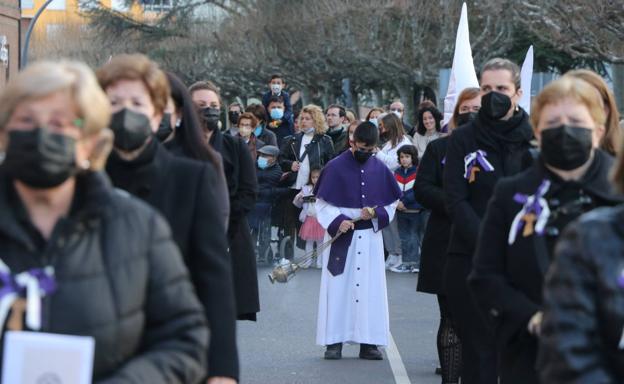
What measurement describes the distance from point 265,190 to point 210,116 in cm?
1032

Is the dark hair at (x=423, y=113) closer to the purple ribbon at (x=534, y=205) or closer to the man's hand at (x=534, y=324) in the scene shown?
the purple ribbon at (x=534, y=205)

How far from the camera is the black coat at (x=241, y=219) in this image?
908cm

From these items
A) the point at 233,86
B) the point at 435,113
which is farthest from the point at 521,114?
the point at 233,86

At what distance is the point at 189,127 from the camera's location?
6.20 meters

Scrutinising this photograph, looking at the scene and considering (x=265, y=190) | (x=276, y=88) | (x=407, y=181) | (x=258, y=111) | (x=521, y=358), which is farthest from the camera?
(x=276, y=88)

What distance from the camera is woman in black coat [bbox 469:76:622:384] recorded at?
18.2ft

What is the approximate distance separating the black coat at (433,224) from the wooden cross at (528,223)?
4008 millimetres

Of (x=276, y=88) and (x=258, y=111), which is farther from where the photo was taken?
(x=276, y=88)

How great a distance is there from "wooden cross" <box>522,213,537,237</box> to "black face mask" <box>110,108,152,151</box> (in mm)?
1429

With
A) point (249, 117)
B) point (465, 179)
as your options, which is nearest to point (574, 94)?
point (465, 179)

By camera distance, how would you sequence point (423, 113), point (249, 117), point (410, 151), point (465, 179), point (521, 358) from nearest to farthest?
point (521, 358)
point (465, 179)
point (423, 113)
point (410, 151)
point (249, 117)

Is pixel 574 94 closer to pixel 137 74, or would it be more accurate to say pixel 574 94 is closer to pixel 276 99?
pixel 137 74

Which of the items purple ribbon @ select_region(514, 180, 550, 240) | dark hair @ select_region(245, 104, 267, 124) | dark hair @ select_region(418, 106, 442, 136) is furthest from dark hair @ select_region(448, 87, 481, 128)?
dark hair @ select_region(245, 104, 267, 124)

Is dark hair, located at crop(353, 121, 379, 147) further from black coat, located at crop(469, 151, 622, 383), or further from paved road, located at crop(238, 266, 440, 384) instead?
black coat, located at crop(469, 151, 622, 383)
